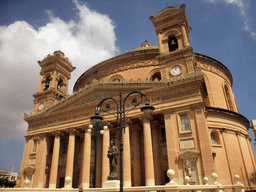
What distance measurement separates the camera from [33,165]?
24375mm

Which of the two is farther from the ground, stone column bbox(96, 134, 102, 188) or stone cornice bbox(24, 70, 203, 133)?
stone cornice bbox(24, 70, 203, 133)

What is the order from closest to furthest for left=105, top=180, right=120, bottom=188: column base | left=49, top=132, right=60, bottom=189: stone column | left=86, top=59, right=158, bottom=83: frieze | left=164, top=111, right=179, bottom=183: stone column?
left=105, top=180, right=120, bottom=188: column base
left=164, top=111, right=179, bottom=183: stone column
left=49, top=132, right=60, bottom=189: stone column
left=86, top=59, right=158, bottom=83: frieze

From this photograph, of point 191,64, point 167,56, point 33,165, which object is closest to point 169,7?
point 167,56

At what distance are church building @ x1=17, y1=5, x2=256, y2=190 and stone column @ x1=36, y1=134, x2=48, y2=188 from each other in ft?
0.33

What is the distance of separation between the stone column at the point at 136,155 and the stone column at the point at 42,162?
1023 centimetres

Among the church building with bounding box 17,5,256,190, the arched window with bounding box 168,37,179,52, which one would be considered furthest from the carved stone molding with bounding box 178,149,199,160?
the arched window with bounding box 168,37,179,52

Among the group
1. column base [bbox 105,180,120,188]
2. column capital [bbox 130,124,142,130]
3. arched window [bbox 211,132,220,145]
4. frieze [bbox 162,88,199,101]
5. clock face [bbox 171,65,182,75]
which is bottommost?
column base [bbox 105,180,120,188]

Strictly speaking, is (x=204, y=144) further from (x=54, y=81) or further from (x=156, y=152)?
(x=54, y=81)

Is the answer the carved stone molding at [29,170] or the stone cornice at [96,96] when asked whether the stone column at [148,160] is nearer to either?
the stone cornice at [96,96]

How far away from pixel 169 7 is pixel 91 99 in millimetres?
13971

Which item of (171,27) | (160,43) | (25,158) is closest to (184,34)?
(171,27)

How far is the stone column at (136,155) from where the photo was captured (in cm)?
2022

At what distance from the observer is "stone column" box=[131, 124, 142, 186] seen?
66.3 feet

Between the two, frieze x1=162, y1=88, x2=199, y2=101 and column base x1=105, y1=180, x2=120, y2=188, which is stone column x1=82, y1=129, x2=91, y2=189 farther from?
column base x1=105, y1=180, x2=120, y2=188
